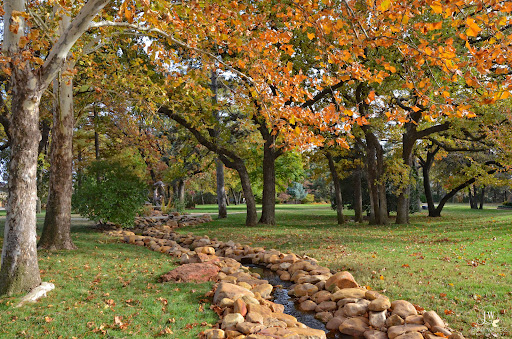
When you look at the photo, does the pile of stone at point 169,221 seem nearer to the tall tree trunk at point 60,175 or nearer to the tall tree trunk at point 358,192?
the tall tree trunk at point 60,175

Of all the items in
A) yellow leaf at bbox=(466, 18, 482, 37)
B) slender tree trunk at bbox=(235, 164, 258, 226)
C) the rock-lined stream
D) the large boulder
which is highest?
yellow leaf at bbox=(466, 18, 482, 37)

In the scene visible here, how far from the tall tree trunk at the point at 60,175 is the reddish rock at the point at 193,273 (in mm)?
4032

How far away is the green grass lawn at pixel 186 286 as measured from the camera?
4891 mm

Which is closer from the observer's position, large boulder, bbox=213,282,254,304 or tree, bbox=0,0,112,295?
tree, bbox=0,0,112,295

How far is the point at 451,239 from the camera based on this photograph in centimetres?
1223

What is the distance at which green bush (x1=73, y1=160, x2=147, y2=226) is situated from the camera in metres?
14.6

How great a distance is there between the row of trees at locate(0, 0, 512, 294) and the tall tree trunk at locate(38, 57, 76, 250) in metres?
0.03

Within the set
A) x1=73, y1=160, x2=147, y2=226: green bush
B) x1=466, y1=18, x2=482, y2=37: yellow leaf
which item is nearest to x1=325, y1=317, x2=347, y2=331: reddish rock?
x1=466, y1=18, x2=482, y2=37: yellow leaf

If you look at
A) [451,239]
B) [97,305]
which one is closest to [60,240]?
[97,305]

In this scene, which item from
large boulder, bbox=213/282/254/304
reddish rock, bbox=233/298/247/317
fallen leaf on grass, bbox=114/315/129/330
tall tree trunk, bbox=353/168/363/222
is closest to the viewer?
fallen leaf on grass, bbox=114/315/129/330

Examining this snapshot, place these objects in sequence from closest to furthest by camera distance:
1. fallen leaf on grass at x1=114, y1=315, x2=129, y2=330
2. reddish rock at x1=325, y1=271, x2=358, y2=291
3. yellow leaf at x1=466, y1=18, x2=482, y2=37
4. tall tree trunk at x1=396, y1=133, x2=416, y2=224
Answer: yellow leaf at x1=466, y1=18, x2=482, y2=37 < fallen leaf on grass at x1=114, y1=315, x2=129, y2=330 < reddish rock at x1=325, y1=271, x2=358, y2=291 < tall tree trunk at x1=396, y1=133, x2=416, y2=224

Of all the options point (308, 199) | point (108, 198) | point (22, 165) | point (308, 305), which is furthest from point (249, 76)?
point (308, 199)

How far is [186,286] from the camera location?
677 centimetres

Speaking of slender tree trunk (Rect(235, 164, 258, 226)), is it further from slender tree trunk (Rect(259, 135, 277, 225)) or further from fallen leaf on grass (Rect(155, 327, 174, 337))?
fallen leaf on grass (Rect(155, 327, 174, 337))
